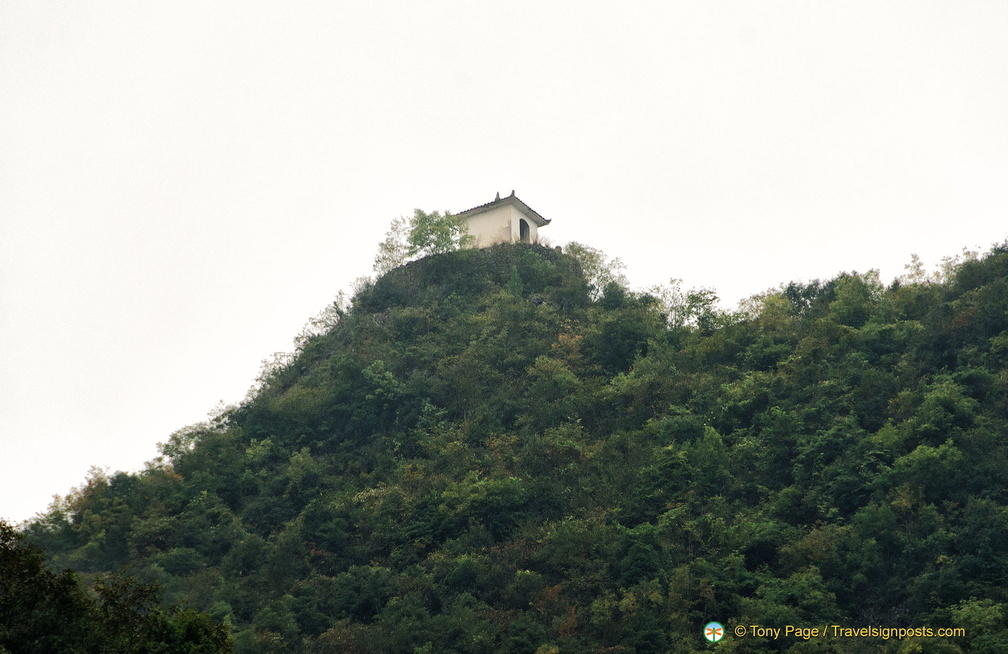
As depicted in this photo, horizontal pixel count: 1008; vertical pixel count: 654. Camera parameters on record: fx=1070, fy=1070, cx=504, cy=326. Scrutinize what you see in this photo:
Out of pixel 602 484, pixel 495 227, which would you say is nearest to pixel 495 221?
pixel 495 227

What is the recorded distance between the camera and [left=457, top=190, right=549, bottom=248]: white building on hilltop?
40.8 meters

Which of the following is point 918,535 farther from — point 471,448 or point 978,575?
point 471,448

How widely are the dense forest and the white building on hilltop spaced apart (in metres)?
4.81

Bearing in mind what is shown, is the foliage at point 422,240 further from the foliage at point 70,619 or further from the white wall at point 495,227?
the foliage at point 70,619

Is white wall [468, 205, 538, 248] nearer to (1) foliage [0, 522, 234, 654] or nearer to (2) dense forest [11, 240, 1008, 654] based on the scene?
(2) dense forest [11, 240, 1008, 654]

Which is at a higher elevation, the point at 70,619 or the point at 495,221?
the point at 495,221

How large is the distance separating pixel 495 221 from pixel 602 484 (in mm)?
16483

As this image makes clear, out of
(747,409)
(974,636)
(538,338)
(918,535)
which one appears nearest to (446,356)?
(538,338)

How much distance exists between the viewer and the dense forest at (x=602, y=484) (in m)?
21.8

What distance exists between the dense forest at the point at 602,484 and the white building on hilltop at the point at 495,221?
481cm

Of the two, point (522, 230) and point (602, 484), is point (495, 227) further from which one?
point (602, 484)

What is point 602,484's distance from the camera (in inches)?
1057

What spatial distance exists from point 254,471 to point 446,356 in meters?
7.15

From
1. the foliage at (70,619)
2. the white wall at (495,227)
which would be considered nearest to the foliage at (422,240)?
the white wall at (495,227)
